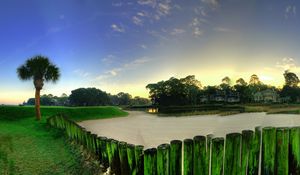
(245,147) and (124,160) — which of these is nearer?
(245,147)

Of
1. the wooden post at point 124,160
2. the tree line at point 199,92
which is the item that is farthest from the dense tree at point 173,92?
the wooden post at point 124,160

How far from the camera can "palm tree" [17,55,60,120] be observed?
114 ft

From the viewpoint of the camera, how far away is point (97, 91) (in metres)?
135

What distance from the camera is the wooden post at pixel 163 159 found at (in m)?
6.11

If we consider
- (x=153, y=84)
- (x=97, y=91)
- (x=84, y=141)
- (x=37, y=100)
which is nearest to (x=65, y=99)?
(x=97, y=91)

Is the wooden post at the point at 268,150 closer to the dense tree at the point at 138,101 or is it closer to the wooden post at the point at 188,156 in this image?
the wooden post at the point at 188,156

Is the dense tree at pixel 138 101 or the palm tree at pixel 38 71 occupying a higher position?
the palm tree at pixel 38 71

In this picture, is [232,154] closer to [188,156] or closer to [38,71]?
[188,156]

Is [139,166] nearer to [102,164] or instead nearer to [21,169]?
[102,164]

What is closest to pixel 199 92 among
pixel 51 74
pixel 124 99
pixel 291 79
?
pixel 291 79

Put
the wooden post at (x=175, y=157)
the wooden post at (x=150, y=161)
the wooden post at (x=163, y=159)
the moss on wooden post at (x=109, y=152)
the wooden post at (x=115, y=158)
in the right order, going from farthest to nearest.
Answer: the moss on wooden post at (x=109, y=152) → the wooden post at (x=115, y=158) → the wooden post at (x=150, y=161) → the wooden post at (x=163, y=159) → the wooden post at (x=175, y=157)

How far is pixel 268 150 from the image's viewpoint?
553 centimetres

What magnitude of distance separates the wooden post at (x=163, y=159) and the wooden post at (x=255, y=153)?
159cm

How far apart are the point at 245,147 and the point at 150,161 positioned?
6.64ft
